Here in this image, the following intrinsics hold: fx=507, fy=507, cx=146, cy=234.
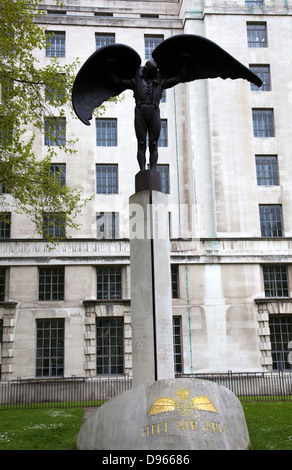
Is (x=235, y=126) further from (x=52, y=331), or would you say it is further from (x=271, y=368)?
(x=52, y=331)

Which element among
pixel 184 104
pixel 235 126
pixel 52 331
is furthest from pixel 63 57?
pixel 52 331

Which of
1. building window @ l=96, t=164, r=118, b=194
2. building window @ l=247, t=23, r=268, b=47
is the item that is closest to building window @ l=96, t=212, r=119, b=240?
building window @ l=96, t=164, r=118, b=194

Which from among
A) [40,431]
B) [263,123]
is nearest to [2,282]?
[40,431]

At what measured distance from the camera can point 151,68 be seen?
12859mm

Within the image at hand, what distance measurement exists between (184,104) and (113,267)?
11828 millimetres

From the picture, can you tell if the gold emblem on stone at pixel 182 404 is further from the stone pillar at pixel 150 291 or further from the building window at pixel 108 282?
the building window at pixel 108 282

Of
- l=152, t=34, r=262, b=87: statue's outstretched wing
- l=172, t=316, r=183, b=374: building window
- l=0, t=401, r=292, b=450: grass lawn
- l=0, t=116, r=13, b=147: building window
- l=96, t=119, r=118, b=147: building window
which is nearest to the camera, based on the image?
l=0, t=401, r=292, b=450: grass lawn

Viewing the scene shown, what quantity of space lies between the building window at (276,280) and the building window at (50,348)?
1205 centimetres

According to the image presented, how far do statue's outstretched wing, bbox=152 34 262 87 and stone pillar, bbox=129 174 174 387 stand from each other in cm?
377

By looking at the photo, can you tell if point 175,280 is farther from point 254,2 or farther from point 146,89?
point 254,2

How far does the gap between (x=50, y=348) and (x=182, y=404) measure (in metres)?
20.4

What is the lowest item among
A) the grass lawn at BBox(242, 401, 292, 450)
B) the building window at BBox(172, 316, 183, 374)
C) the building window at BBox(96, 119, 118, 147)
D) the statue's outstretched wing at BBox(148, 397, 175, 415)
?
the grass lawn at BBox(242, 401, 292, 450)

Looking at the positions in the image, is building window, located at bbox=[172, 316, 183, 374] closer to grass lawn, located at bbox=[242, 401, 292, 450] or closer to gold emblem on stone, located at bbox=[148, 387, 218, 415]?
grass lawn, located at bbox=[242, 401, 292, 450]

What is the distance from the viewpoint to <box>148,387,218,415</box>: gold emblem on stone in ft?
28.3
